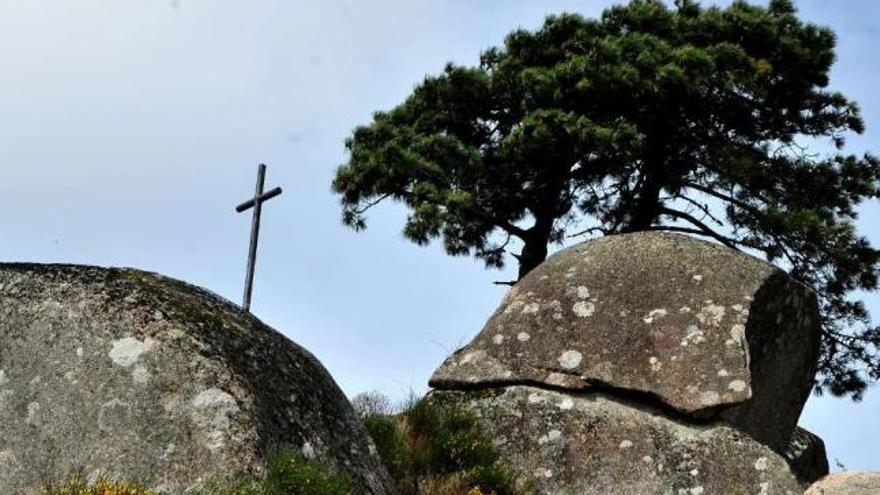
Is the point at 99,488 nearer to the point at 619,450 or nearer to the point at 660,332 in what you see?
the point at 619,450

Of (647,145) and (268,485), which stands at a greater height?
(647,145)

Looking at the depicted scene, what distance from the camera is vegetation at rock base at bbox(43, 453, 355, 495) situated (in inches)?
309

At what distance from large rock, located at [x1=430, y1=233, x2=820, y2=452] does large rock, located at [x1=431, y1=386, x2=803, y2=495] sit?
0.27m

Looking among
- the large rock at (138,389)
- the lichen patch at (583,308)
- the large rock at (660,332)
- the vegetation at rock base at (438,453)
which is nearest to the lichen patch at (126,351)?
the large rock at (138,389)

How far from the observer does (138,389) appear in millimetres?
8469

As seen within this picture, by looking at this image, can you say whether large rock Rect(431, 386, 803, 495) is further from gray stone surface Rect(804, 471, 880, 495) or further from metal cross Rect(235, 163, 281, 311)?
metal cross Rect(235, 163, 281, 311)

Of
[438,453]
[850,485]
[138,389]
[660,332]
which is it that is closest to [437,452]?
[438,453]

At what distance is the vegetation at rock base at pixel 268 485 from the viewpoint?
7.86 meters

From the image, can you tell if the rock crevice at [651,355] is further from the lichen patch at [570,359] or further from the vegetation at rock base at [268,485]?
the vegetation at rock base at [268,485]

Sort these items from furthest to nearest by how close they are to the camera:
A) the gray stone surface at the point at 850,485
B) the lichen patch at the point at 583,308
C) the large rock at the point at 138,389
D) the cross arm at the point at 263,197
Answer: the cross arm at the point at 263,197 < the lichen patch at the point at 583,308 < the gray stone surface at the point at 850,485 < the large rock at the point at 138,389

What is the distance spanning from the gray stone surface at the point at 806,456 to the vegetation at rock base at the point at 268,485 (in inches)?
385

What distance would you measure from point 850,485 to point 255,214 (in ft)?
31.8

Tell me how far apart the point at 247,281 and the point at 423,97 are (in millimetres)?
7324

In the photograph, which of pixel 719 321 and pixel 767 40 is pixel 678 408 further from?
pixel 767 40
